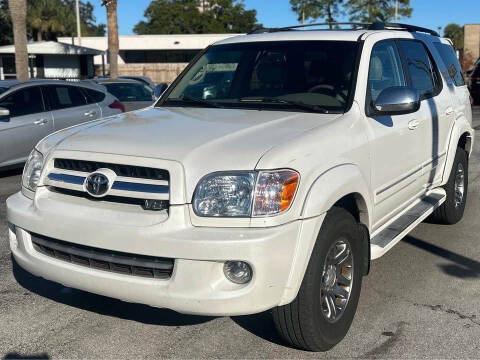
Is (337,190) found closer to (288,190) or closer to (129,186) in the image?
(288,190)

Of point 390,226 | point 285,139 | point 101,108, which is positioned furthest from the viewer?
point 101,108

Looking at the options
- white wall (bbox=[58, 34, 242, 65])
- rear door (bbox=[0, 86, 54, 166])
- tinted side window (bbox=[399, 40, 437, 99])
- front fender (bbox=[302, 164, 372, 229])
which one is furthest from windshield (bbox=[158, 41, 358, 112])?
white wall (bbox=[58, 34, 242, 65])

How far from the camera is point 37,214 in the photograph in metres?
3.55

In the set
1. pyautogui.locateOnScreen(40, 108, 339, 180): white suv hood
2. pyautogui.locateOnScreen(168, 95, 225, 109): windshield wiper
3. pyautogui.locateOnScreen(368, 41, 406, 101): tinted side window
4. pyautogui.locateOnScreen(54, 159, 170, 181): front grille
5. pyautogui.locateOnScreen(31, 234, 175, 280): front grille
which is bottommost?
pyautogui.locateOnScreen(31, 234, 175, 280): front grille

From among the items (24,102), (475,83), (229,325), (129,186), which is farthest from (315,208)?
(475,83)

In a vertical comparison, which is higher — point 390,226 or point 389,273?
point 390,226

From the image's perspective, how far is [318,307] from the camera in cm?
342

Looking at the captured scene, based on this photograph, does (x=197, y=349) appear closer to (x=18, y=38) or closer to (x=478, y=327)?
(x=478, y=327)

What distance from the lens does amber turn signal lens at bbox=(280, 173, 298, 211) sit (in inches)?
126

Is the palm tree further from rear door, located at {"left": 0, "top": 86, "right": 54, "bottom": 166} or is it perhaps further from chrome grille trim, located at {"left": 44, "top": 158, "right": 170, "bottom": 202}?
chrome grille trim, located at {"left": 44, "top": 158, "right": 170, "bottom": 202}

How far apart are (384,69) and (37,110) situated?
6240 mm

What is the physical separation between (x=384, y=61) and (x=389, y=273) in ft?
5.51

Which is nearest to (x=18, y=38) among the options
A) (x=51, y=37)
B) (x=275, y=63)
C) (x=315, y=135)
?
(x=275, y=63)

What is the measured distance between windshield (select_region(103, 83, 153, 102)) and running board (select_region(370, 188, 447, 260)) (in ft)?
29.0
